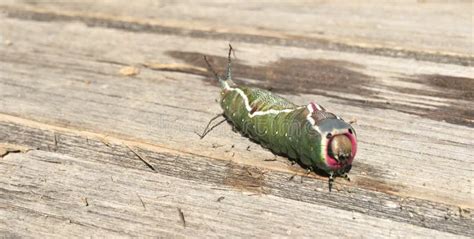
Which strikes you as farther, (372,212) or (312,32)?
(312,32)

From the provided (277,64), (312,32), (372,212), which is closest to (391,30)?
(312,32)

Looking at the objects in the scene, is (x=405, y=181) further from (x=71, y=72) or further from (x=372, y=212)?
(x=71, y=72)

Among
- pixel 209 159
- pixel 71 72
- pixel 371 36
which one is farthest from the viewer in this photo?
pixel 371 36

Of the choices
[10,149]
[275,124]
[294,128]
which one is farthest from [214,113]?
[10,149]

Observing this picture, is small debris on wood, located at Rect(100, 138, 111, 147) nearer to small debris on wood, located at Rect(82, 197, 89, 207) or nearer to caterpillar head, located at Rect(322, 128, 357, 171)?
small debris on wood, located at Rect(82, 197, 89, 207)

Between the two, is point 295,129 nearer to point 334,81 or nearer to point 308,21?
point 334,81

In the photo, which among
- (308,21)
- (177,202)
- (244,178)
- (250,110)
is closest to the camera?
(177,202)
